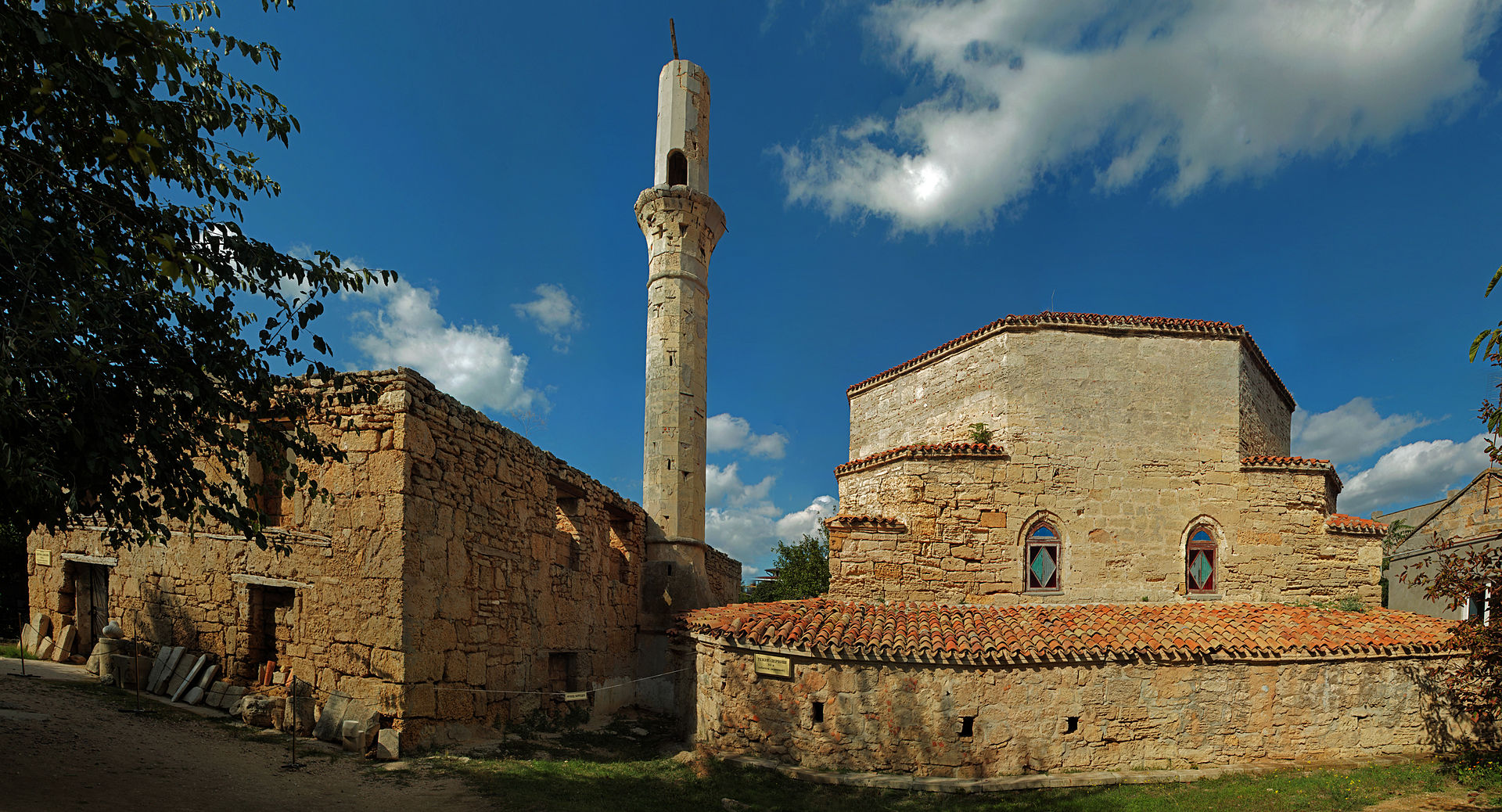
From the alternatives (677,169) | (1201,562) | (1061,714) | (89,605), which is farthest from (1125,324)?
(89,605)

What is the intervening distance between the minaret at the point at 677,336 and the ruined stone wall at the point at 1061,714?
6.13 metres

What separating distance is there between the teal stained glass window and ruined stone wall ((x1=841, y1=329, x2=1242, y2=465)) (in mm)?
1434

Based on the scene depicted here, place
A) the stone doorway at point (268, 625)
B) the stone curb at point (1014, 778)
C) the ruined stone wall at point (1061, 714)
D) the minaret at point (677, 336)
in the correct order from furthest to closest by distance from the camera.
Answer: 1. the minaret at point (677, 336)
2. the ruined stone wall at point (1061, 714)
3. the stone curb at point (1014, 778)
4. the stone doorway at point (268, 625)

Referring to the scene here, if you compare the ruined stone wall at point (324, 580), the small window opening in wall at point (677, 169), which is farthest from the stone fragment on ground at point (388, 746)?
the small window opening in wall at point (677, 169)

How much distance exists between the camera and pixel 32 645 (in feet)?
37.1

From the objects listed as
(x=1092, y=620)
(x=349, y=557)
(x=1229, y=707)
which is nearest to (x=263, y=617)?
(x=349, y=557)

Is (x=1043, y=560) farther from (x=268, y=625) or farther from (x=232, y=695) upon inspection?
(x=232, y=695)

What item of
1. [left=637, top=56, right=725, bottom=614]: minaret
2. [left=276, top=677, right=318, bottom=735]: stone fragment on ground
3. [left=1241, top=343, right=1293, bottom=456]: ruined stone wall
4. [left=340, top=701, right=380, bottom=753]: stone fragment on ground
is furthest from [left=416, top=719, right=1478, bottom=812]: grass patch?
[left=637, top=56, right=725, bottom=614]: minaret

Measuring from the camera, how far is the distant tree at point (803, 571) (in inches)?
1190

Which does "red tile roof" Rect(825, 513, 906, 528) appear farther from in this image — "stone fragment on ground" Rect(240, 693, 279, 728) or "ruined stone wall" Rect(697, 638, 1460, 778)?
"stone fragment on ground" Rect(240, 693, 279, 728)

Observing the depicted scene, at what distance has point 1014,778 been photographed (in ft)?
34.6

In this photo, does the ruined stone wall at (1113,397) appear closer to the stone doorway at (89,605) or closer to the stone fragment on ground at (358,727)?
the stone fragment on ground at (358,727)

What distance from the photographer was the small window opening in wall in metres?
20.0

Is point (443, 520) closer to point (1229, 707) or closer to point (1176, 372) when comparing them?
point (1229, 707)
